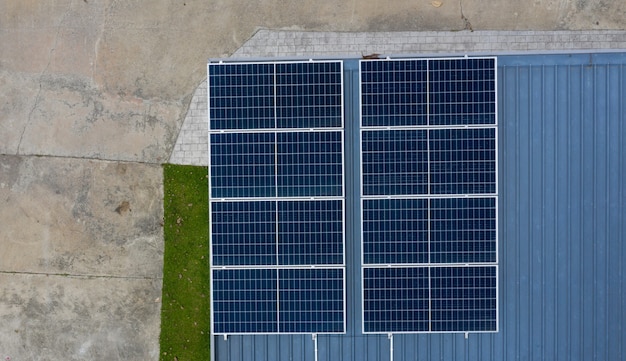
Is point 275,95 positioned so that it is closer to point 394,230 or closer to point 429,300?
point 394,230

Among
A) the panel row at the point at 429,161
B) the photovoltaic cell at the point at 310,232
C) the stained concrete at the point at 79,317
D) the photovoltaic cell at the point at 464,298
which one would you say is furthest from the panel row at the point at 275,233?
the stained concrete at the point at 79,317

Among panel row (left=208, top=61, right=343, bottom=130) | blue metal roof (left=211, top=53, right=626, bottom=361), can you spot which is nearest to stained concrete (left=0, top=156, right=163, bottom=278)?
panel row (left=208, top=61, right=343, bottom=130)

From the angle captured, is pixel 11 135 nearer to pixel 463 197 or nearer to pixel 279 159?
pixel 279 159

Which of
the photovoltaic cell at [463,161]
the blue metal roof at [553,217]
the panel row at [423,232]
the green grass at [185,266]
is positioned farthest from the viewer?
the green grass at [185,266]

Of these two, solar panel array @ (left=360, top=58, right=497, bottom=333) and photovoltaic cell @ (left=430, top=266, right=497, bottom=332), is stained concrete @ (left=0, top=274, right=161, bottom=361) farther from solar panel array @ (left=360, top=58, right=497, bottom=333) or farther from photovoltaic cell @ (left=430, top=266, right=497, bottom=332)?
photovoltaic cell @ (left=430, top=266, right=497, bottom=332)

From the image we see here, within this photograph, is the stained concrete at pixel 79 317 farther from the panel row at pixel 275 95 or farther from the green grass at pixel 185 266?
the panel row at pixel 275 95
